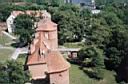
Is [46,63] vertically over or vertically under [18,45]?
over

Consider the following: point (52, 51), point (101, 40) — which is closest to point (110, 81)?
point (101, 40)

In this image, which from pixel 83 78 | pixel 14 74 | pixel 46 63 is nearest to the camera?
pixel 14 74

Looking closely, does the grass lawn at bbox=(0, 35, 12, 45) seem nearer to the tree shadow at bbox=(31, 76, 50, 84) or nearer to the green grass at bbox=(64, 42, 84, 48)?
the green grass at bbox=(64, 42, 84, 48)

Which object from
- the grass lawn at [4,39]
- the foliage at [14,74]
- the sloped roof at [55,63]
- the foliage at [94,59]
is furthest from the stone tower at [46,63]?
the grass lawn at [4,39]

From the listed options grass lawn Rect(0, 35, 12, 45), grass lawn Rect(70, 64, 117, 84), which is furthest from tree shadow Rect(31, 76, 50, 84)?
grass lawn Rect(0, 35, 12, 45)

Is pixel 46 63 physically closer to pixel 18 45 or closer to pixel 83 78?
pixel 83 78

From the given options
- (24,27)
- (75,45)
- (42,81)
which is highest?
(42,81)

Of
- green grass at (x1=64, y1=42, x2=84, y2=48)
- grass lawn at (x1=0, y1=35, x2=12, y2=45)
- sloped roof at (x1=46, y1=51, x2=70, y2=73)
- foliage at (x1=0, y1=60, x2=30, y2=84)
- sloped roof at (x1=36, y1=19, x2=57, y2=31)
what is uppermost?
sloped roof at (x1=36, y1=19, x2=57, y2=31)

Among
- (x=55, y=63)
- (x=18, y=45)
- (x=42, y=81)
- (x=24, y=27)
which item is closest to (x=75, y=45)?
(x=18, y=45)

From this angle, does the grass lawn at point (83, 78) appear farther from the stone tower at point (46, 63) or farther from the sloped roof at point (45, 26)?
the stone tower at point (46, 63)
